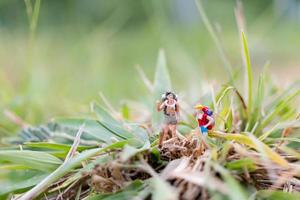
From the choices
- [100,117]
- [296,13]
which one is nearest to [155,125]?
[100,117]

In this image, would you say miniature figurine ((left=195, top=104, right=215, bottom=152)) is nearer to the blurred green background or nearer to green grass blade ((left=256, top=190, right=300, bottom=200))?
green grass blade ((left=256, top=190, right=300, bottom=200))

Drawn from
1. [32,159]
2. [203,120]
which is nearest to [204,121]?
[203,120]

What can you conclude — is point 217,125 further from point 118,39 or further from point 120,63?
point 118,39

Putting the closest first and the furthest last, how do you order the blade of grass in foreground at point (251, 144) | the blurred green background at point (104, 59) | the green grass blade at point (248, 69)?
the blade of grass in foreground at point (251, 144) → the green grass blade at point (248, 69) → the blurred green background at point (104, 59)

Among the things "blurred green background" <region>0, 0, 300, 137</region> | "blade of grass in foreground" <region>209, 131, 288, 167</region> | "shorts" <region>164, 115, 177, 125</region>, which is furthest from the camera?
"blurred green background" <region>0, 0, 300, 137</region>

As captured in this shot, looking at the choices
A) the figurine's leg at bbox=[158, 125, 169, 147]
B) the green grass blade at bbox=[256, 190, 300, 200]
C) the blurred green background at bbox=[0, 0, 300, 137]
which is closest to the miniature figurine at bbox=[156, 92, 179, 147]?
the figurine's leg at bbox=[158, 125, 169, 147]

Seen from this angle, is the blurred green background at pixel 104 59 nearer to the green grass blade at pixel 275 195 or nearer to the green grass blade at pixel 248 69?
the green grass blade at pixel 248 69

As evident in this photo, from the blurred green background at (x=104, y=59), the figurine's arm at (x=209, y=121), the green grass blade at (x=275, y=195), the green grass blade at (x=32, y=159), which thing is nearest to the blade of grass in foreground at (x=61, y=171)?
the green grass blade at (x=32, y=159)

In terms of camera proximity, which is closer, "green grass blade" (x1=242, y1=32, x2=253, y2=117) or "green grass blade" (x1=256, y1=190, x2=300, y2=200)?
"green grass blade" (x1=256, y1=190, x2=300, y2=200)

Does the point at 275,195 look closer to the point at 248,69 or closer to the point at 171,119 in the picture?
the point at 171,119
